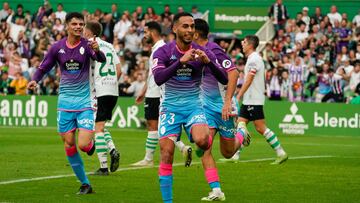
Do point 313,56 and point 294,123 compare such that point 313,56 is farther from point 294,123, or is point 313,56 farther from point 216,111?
point 216,111

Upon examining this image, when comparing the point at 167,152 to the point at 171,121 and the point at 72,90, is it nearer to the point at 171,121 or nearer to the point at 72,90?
the point at 171,121

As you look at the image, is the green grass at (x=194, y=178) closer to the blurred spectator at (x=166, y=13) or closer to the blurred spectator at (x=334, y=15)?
the blurred spectator at (x=334, y=15)

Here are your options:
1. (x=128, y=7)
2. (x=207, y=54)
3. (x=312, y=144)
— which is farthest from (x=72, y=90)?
(x=128, y=7)

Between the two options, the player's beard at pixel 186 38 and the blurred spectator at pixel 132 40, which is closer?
the player's beard at pixel 186 38

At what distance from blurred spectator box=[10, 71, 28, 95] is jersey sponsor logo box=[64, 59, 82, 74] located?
71.3ft

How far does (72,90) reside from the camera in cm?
1441

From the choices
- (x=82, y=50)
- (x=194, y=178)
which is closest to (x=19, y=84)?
(x=194, y=178)

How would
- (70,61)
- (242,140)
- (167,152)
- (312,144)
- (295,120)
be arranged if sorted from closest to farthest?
(167,152) < (70,61) < (242,140) < (312,144) < (295,120)

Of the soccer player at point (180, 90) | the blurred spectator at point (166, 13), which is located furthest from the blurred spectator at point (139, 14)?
the soccer player at point (180, 90)

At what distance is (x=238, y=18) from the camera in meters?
40.2

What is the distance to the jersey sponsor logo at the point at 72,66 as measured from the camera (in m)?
14.3

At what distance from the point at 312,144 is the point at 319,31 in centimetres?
1025

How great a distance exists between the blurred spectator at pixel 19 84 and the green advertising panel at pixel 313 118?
932 cm

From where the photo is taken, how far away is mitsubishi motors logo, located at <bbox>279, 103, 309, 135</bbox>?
32125 mm
